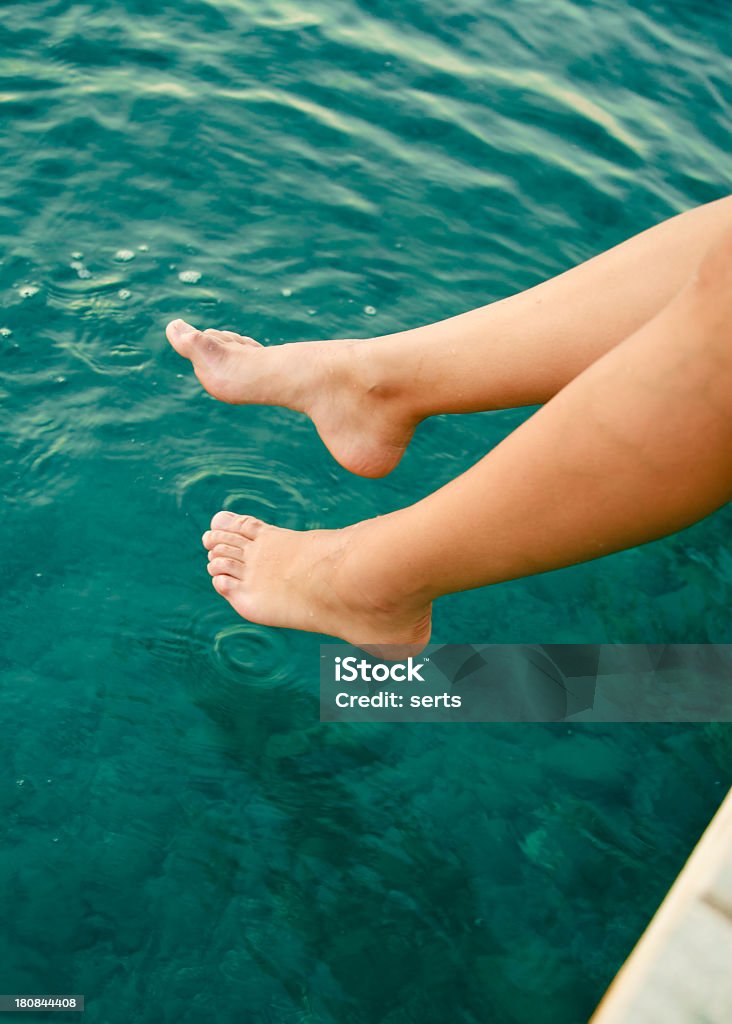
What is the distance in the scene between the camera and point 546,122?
2.86 metres

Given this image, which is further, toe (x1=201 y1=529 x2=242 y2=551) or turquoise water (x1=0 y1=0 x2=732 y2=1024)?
toe (x1=201 y1=529 x2=242 y2=551)

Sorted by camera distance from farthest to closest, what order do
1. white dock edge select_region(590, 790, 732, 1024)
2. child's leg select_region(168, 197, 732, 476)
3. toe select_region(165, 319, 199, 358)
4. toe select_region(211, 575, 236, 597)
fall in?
toe select_region(165, 319, 199, 358) → toe select_region(211, 575, 236, 597) → child's leg select_region(168, 197, 732, 476) → white dock edge select_region(590, 790, 732, 1024)

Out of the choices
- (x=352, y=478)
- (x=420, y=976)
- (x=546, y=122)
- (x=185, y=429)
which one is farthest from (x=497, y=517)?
(x=546, y=122)

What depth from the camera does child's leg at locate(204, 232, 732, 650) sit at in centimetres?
87

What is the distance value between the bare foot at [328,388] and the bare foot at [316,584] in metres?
0.19

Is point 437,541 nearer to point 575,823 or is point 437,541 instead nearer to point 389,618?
point 389,618

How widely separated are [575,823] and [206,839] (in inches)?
20.8

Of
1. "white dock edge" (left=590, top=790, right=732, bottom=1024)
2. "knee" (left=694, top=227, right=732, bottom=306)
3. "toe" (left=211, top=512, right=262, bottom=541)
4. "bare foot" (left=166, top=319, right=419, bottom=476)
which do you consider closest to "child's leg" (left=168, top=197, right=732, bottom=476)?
"bare foot" (left=166, top=319, right=419, bottom=476)

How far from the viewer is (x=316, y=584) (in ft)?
4.70

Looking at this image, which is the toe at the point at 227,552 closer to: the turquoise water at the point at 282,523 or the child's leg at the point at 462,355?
the turquoise water at the point at 282,523

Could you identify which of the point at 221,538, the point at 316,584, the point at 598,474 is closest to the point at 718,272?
the point at 598,474

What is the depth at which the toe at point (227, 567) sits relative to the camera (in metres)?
1.59

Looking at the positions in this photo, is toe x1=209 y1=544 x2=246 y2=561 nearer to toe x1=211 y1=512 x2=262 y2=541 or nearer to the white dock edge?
toe x1=211 y1=512 x2=262 y2=541

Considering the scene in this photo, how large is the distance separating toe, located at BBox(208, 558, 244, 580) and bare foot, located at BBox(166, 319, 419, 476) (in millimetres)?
250
